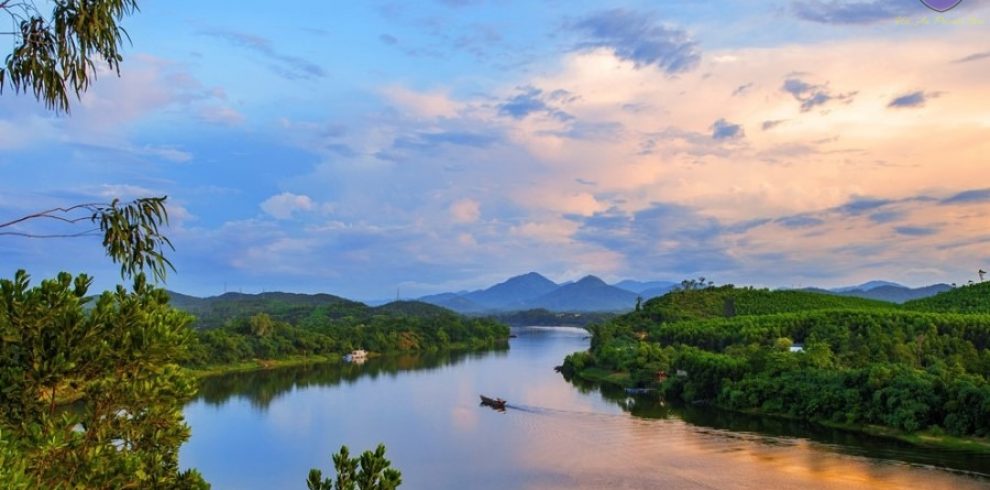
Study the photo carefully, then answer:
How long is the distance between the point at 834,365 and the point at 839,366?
33 centimetres

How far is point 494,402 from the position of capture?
1687 inches

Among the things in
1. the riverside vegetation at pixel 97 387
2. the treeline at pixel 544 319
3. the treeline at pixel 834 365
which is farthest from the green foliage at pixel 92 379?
the treeline at pixel 544 319

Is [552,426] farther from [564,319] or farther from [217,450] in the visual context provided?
[564,319]

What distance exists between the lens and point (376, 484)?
6781mm

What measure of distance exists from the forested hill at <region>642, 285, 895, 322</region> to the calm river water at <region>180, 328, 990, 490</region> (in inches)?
1411

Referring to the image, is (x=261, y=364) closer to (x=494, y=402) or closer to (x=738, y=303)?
(x=494, y=402)

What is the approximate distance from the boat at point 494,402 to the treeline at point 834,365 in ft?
34.8

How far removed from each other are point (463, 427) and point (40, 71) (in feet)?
109

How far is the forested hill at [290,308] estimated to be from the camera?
11812 centimetres

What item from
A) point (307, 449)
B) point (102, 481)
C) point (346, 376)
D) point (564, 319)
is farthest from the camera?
point (564, 319)

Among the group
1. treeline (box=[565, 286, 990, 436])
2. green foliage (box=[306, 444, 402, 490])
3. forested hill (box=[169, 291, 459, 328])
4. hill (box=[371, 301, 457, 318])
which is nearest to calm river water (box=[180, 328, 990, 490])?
treeline (box=[565, 286, 990, 436])

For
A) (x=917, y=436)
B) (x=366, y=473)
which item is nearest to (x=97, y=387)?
(x=366, y=473)

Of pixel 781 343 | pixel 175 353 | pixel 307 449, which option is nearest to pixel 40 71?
pixel 175 353

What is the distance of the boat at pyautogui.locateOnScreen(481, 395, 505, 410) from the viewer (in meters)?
42.3
